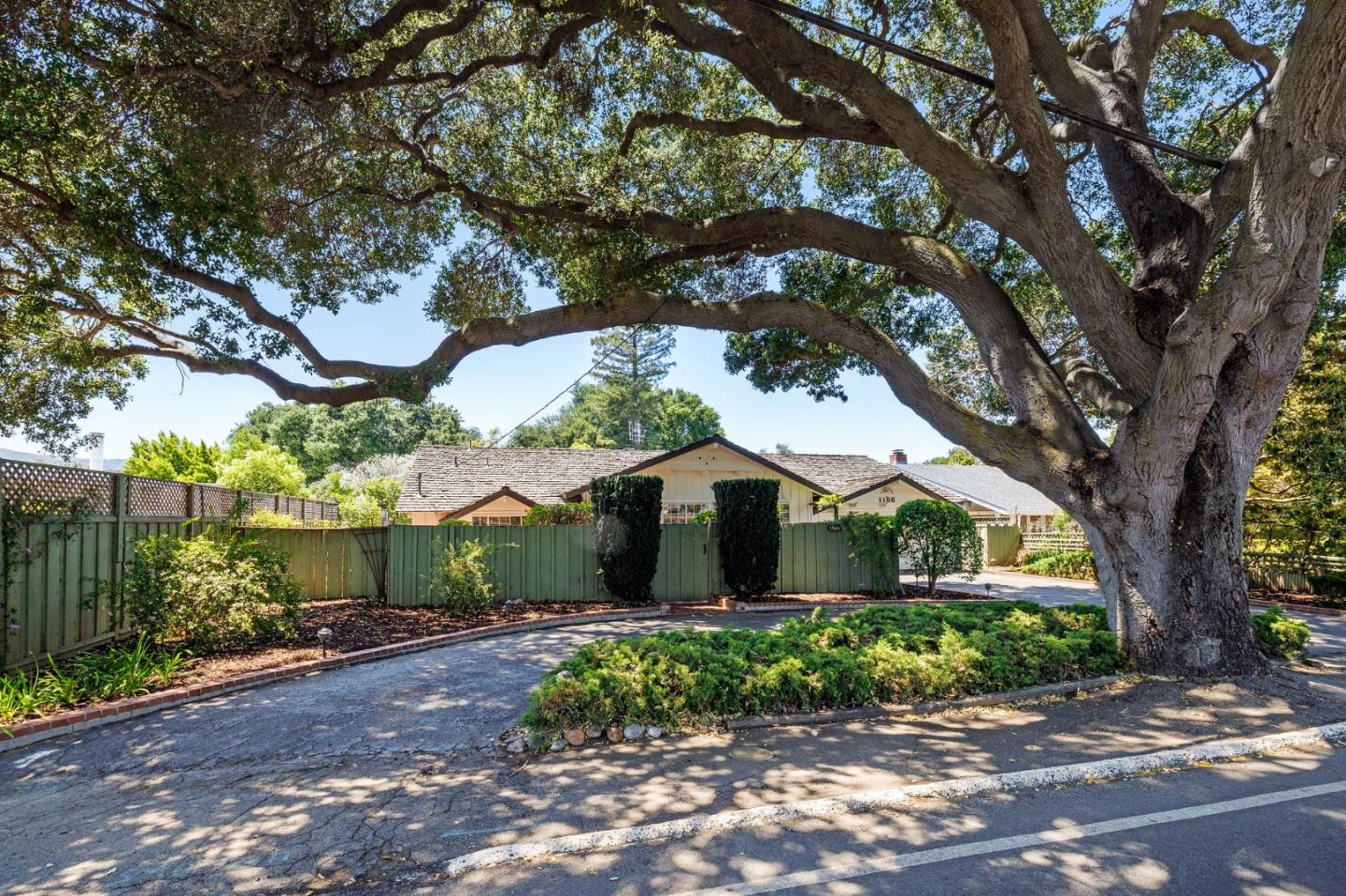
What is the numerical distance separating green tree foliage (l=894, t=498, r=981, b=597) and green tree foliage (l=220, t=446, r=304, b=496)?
2416 centimetres

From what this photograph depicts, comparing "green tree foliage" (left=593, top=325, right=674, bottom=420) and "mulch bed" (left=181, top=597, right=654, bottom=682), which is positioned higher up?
"green tree foliage" (left=593, top=325, right=674, bottom=420)

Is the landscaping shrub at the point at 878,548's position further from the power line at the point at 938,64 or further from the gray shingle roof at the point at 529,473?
the power line at the point at 938,64

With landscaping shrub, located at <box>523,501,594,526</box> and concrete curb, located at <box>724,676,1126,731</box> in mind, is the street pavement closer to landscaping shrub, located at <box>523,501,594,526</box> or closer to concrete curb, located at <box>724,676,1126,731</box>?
concrete curb, located at <box>724,676,1126,731</box>

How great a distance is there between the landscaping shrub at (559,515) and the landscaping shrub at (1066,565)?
47.8 ft

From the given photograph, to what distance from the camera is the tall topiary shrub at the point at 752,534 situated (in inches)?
552

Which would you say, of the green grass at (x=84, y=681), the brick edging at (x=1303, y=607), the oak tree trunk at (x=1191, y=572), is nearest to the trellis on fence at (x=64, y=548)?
the green grass at (x=84, y=681)

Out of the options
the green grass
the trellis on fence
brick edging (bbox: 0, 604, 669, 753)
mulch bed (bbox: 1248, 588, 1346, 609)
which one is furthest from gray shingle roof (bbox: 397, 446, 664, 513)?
mulch bed (bbox: 1248, 588, 1346, 609)

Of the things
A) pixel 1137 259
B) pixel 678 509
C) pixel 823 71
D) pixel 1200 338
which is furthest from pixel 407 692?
pixel 678 509

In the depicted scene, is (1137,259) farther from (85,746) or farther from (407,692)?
(85,746)

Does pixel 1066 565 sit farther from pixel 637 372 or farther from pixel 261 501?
pixel 637 372

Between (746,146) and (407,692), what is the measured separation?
9.57m

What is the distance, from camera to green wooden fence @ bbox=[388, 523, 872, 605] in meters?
13.0

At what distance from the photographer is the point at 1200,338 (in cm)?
619

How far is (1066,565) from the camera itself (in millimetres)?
21031
